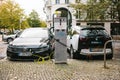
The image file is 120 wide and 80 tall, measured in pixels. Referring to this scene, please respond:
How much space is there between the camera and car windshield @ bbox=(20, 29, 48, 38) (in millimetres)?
14108

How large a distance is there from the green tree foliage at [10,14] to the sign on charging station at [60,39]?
157ft

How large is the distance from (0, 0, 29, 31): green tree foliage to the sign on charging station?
47.7 m

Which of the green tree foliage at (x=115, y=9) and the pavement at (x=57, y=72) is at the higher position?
the green tree foliage at (x=115, y=9)

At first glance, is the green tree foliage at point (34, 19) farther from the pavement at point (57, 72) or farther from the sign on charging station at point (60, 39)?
the pavement at point (57, 72)

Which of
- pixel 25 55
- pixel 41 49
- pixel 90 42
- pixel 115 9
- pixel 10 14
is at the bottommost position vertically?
pixel 25 55

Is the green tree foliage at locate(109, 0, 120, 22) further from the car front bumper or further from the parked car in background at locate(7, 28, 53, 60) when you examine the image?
the car front bumper

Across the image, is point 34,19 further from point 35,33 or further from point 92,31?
point 92,31

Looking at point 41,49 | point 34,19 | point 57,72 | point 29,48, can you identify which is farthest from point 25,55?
point 34,19

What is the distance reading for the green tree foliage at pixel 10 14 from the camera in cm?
5877

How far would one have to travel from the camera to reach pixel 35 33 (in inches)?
569

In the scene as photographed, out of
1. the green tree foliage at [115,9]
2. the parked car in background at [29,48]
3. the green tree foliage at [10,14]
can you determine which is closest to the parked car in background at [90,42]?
the parked car in background at [29,48]

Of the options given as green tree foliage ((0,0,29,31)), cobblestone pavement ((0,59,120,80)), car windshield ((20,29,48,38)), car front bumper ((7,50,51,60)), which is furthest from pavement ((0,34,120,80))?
green tree foliage ((0,0,29,31))

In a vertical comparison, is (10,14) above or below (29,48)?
above

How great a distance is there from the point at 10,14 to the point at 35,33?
1788 inches
